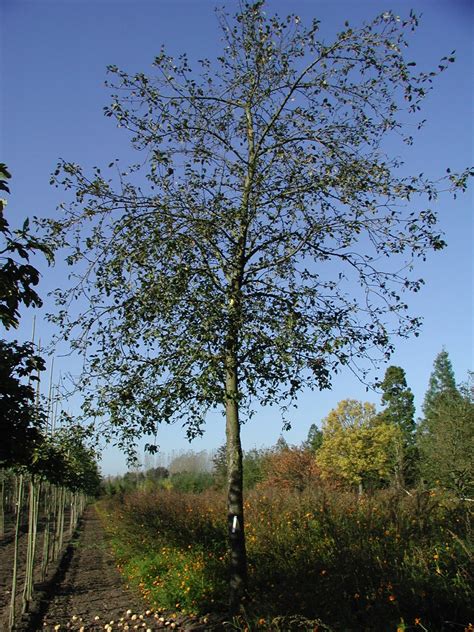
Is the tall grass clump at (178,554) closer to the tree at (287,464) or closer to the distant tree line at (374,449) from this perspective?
the distant tree line at (374,449)

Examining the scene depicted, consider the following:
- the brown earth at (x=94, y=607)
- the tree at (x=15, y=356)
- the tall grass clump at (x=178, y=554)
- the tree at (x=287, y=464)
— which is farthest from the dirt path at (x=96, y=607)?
the tree at (x=287, y=464)

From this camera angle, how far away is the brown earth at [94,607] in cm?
734

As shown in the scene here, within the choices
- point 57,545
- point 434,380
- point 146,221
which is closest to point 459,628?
point 146,221

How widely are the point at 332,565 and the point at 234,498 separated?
5.07 ft

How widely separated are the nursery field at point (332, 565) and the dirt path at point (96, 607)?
387 mm

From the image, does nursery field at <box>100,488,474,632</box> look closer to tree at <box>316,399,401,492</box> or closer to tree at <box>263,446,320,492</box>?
tree at <box>263,446,320,492</box>

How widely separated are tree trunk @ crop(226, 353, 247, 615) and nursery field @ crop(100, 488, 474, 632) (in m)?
0.21

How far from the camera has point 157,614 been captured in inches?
303

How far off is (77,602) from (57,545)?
943cm

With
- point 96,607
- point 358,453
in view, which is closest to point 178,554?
point 96,607

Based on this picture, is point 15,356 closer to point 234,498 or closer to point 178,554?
point 234,498

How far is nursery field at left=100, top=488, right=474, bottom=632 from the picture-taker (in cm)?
518

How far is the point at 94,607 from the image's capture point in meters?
9.01

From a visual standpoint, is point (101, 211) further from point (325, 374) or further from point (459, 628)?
point (459, 628)
